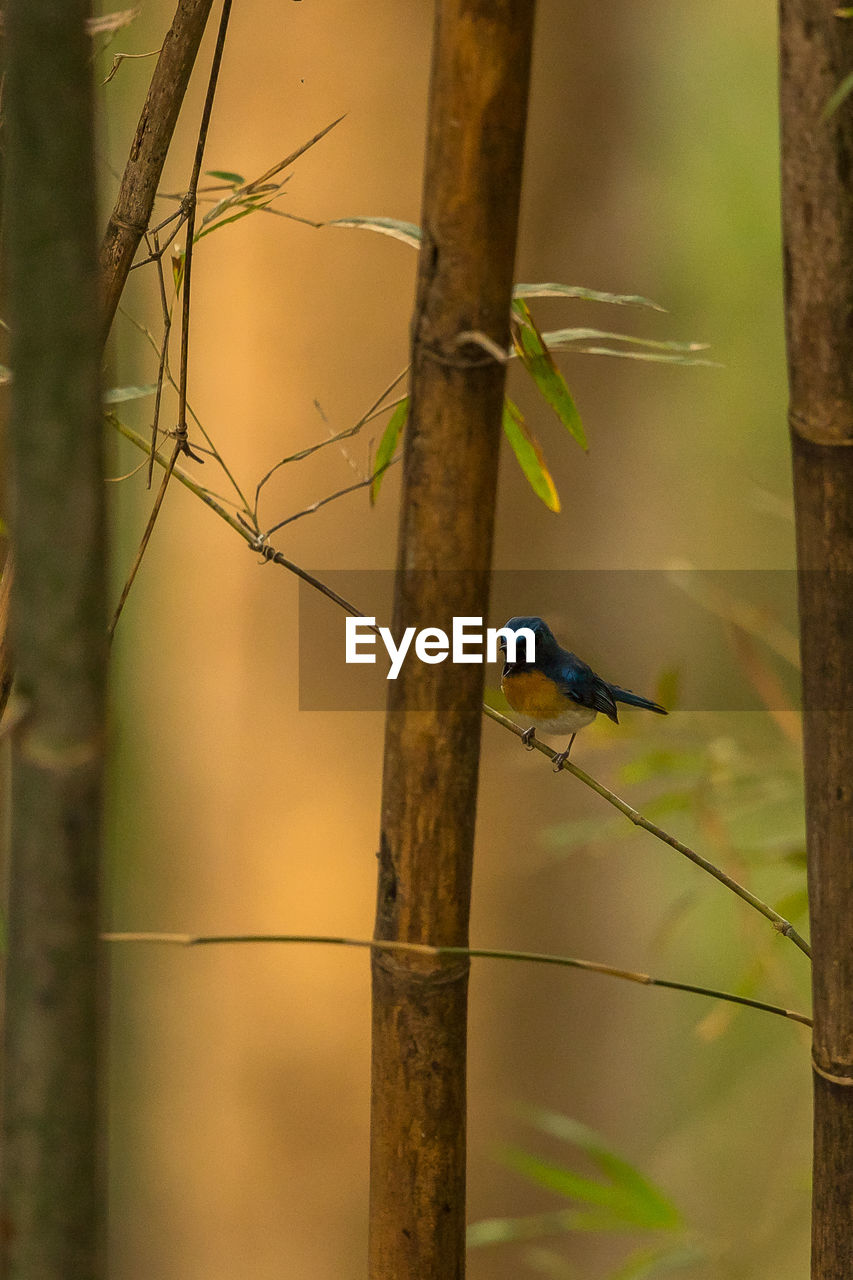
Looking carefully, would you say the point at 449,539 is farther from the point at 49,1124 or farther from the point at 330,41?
the point at 330,41

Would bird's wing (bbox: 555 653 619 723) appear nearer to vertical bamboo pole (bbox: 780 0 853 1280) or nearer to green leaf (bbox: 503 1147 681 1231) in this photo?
green leaf (bbox: 503 1147 681 1231)

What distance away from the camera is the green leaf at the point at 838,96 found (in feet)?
1.06

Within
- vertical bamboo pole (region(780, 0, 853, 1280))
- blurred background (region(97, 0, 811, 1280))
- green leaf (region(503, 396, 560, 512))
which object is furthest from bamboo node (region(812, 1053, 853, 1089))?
blurred background (region(97, 0, 811, 1280))

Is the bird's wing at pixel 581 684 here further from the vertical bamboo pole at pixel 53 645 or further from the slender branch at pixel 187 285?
the vertical bamboo pole at pixel 53 645

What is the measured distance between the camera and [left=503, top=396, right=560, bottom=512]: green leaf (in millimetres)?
515

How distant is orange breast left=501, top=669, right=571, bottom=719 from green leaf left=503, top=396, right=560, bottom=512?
33cm

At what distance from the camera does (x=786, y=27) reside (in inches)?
13.7

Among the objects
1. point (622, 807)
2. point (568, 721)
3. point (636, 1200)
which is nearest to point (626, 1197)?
point (636, 1200)

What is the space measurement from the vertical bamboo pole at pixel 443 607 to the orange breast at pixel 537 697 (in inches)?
19.1

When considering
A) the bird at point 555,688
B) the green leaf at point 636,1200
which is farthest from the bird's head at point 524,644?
the green leaf at point 636,1200

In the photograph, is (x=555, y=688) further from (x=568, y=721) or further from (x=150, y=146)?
(x=150, y=146)

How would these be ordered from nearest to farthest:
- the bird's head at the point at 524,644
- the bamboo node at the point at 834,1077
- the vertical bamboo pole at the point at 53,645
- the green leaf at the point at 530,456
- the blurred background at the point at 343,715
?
the vertical bamboo pole at the point at 53,645 → the bamboo node at the point at 834,1077 → the green leaf at the point at 530,456 → the bird's head at the point at 524,644 → the blurred background at the point at 343,715

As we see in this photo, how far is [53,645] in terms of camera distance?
0.87 ft

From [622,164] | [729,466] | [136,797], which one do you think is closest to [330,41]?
[622,164]
